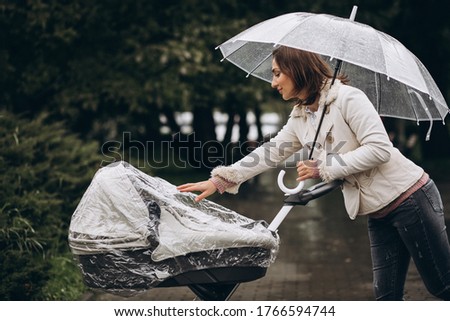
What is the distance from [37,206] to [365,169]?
178 inches

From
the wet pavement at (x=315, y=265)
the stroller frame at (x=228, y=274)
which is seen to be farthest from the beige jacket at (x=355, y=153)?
the wet pavement at (x=315, y=265)

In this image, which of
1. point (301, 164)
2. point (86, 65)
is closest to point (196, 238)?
point (301, 164)

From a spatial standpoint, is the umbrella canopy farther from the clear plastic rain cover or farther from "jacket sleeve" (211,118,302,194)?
the clear plastic rain cover

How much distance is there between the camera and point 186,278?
13.2ft

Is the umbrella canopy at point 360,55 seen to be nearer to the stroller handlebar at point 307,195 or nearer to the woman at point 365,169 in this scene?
the woman at point 365,169

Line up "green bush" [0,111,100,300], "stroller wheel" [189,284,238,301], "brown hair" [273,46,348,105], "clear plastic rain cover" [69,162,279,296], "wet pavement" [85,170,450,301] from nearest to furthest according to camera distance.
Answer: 1. "clear plastic rain cover" [69,162,279,296]
2. "stroller wheel" [189,284,238,301]
3. "brown hair" [273,46,348,105]
4. "green bush" [0,111,100,300]
5. "wet pavement" [85,170,450,301]

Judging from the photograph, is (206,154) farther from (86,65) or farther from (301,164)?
(301,164)

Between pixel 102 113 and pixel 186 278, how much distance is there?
533 inches

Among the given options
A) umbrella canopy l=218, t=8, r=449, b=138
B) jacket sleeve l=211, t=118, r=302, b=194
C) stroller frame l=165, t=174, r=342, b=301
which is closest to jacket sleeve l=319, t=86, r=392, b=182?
stroller frame l=165, t=174, r=342, b=301

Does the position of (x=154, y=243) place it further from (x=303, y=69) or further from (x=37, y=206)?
(x=37, y=206)

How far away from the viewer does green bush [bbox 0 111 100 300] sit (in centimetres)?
655

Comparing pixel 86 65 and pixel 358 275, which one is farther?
pixel 86 65

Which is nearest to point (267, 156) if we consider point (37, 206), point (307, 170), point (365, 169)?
point (307, 170)

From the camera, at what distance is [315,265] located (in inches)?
352
